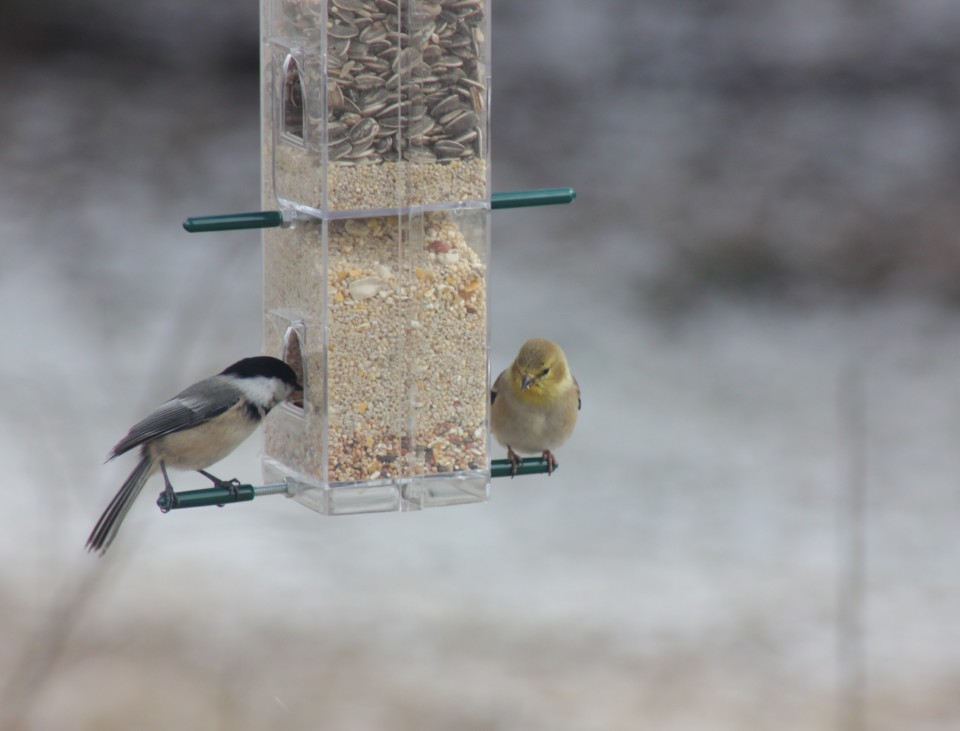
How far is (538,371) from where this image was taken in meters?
3.99

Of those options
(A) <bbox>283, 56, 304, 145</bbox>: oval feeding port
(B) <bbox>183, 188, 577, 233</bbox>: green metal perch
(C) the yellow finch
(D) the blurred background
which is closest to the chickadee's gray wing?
(B) <bbox>183, 188, 577, 233</bbox>: green metal perch

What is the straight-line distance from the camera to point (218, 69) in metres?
8.32

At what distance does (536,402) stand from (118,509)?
50.0 inches

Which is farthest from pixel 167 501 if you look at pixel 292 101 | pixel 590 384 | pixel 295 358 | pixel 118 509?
pixel 590 384

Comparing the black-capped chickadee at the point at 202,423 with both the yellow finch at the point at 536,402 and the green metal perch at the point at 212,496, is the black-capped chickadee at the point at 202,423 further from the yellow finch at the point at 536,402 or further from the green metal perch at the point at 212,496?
the yellow finch at the point at 536,402

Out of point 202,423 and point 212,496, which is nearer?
point 212,496

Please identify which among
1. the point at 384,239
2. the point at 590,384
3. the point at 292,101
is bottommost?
the point at 590,384

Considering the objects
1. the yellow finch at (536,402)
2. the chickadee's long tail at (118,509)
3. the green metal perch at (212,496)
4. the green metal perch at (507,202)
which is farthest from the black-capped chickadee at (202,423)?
the yellow finch at (536,402)

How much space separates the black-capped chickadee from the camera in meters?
3.42

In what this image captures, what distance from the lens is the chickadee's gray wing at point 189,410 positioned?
342cm

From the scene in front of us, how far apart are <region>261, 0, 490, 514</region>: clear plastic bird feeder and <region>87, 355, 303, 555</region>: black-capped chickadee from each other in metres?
0.12

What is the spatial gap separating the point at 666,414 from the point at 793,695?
6.72ft

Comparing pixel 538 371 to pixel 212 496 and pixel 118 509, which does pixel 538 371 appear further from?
pixel 118 509

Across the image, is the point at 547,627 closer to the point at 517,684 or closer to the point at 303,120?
the point at 517,684
